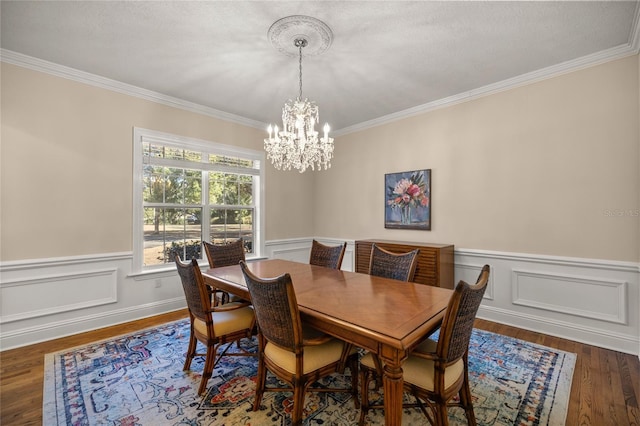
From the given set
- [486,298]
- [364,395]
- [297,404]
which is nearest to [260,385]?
[297,404]

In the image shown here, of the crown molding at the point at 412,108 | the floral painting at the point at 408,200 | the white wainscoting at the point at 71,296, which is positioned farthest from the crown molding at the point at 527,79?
the white wainscoting at the point at 71,296

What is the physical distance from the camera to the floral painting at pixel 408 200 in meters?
3.99

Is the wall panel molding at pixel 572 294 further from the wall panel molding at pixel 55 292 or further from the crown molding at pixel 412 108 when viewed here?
the wall panel molding at pixel 55 292

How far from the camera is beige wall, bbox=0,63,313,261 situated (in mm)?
2736

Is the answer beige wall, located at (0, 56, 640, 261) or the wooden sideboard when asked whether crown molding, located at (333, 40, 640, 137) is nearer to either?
beige wall, located at (0, 56, 640, 261)

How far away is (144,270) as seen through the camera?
3596 mm

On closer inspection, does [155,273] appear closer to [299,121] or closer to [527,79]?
[299,121]

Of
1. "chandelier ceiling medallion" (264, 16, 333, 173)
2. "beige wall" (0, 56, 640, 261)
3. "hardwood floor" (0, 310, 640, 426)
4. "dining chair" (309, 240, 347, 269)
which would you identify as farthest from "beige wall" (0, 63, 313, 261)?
"dining chair" (309, 240, 347, 269)

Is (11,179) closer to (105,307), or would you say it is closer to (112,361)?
(105,307)

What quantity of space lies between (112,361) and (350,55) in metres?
3.51

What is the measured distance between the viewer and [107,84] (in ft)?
10.6

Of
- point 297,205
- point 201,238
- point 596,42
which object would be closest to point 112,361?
point 201,238

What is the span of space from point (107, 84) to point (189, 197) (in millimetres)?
1580

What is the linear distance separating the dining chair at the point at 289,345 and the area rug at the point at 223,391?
287mm
